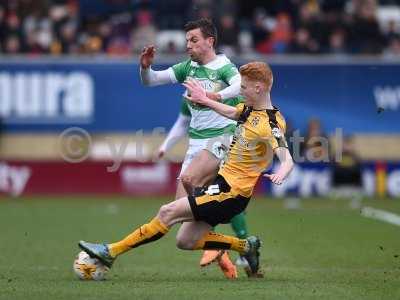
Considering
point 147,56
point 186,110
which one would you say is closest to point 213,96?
point 147,56

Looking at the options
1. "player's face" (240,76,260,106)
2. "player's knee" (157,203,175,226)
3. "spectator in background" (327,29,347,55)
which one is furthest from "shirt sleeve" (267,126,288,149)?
"spectator in background" (327,29,347,55)

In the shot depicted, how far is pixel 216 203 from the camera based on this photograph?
10156 mm

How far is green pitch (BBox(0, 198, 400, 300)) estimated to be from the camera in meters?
9.71

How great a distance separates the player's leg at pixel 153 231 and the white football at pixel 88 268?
3.7 inches

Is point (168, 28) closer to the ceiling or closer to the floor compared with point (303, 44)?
closer to the ceiling

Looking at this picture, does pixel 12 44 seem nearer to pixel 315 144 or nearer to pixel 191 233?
pixel 315 144

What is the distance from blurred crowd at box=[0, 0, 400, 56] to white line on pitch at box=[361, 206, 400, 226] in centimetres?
492

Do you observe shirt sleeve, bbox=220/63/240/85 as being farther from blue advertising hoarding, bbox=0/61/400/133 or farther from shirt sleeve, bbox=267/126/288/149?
blue advertising hoarding, bbox=0/61/400/133

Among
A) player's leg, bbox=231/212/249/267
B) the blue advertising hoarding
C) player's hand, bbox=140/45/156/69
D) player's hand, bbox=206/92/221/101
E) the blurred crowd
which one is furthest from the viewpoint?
the blurred crowd

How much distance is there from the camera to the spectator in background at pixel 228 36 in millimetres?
23766

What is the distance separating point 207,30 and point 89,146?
41.7 feet

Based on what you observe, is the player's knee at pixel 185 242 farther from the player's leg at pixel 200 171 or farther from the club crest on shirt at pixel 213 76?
the club crest on shirt at pixel 213 76

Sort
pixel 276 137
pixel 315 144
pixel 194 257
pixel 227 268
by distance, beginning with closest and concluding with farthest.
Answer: pixel 276 137 < pixel 227 268 < pixel 194 257 < pixel 315 144

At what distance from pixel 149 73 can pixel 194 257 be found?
306 cm
